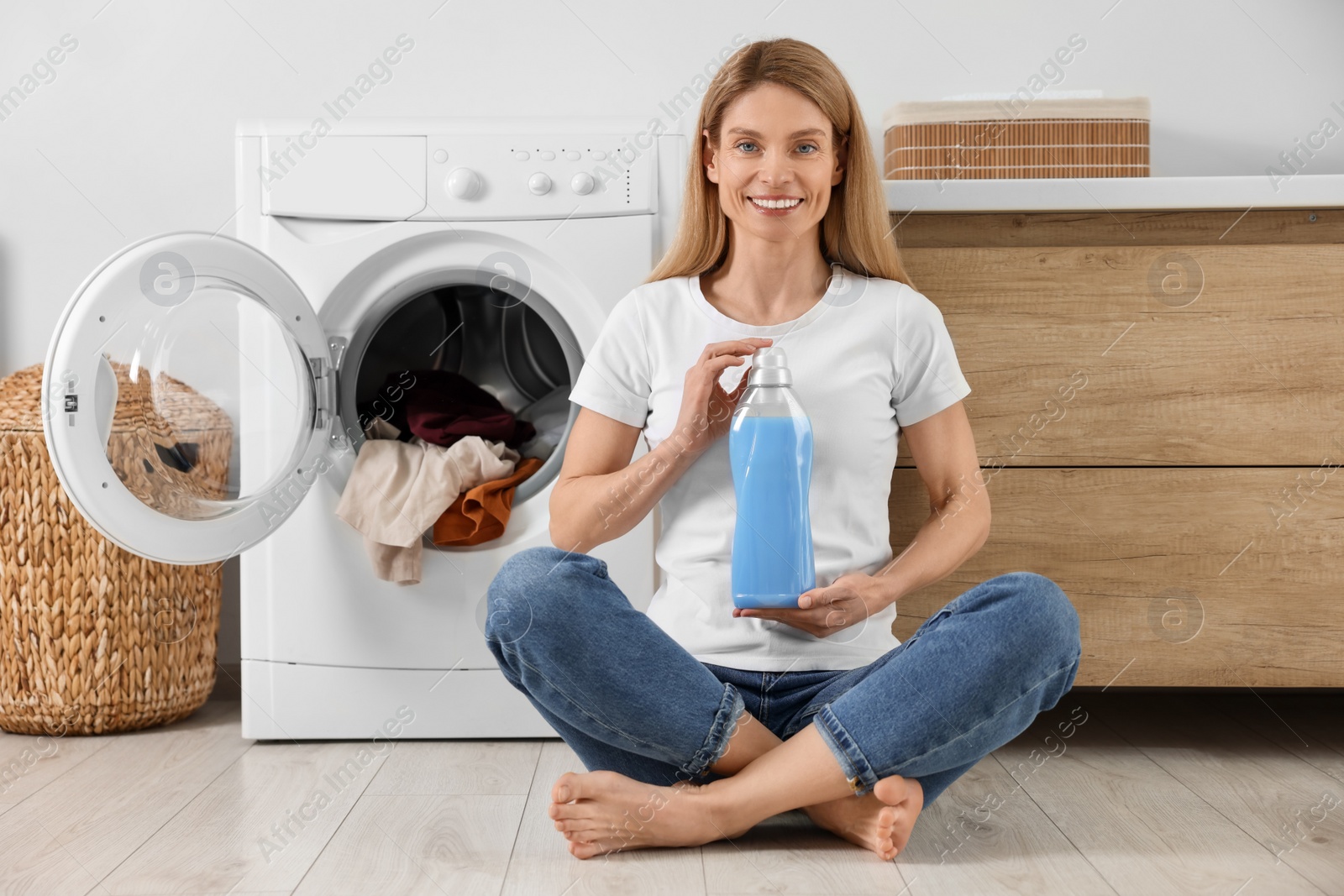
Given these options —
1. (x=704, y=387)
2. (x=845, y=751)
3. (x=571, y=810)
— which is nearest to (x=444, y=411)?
(x=704, y=387)

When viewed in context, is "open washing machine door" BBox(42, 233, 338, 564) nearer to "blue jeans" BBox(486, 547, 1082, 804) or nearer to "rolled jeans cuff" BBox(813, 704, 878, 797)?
"blue jeans" BBox(486, 547, 1082, 804)

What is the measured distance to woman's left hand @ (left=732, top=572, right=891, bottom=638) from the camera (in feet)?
3.27

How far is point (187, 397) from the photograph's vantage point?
1327 mm

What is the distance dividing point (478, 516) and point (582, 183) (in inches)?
17.8

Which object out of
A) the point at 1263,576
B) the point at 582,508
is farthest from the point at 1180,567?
the point at 582,508

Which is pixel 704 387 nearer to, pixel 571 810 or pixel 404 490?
pixel 571 810

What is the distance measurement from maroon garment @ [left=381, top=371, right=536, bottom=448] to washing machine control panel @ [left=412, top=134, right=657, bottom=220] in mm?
225

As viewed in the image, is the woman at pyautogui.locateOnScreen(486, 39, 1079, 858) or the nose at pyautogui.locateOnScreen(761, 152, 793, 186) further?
the nose at pyautogui.locateOnScreen(761, 152, 793, 186)

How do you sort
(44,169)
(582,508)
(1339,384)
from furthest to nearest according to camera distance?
(44,169) < (1339,384) < (582,508)

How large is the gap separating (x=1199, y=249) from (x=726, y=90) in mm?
654

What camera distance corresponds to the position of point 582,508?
3.59 ft

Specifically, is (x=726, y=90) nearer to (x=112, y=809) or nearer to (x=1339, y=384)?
(x=1339, y=384)

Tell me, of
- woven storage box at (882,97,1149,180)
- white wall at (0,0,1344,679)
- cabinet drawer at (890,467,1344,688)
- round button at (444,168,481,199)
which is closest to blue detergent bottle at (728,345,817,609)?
cabinet drawer at (890,467,1344,688)

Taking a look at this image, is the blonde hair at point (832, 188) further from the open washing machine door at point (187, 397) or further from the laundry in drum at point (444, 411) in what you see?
the open washing machine door at point (187, 397)
